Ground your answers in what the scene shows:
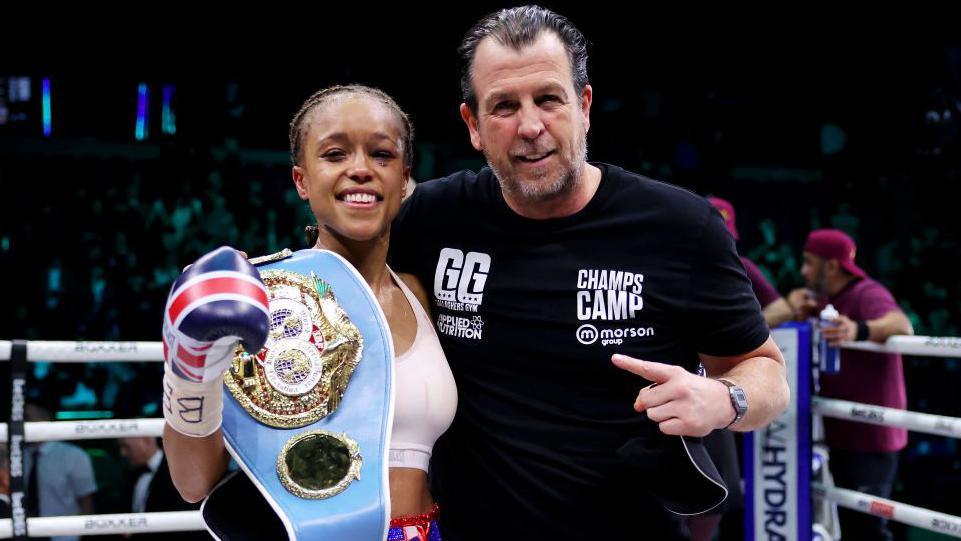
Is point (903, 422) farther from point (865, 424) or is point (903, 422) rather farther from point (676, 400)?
point (676, 400)

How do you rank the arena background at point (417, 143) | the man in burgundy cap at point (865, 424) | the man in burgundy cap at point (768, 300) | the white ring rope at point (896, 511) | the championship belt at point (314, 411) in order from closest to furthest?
the championship belt at point (314, 411), the white ring rope at point (896, 511), the man in burgundy cap at point (768, 300), the man in burgundy cap at point (865, 424), the arena background at point (417, 143)

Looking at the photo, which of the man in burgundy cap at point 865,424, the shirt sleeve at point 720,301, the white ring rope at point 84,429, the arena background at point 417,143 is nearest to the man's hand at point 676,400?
the shirt sleeve at point 720,301

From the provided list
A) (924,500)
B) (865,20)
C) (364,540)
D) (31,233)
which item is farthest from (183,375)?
(865,20)

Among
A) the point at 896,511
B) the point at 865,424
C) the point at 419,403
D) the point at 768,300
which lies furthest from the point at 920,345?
the point at 419,403

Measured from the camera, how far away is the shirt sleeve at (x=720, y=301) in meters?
1.46

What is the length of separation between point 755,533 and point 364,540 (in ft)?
6.07

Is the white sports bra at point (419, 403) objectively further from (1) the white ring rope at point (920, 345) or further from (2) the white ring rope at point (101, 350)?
(1) the white ring rope at point (920, 345)

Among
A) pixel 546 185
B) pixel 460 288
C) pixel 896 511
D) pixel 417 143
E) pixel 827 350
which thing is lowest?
pixel 896 511

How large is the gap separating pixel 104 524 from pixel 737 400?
1482 millimetres

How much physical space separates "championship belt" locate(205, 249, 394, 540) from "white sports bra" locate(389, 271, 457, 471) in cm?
6

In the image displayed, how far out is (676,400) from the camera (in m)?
1.24

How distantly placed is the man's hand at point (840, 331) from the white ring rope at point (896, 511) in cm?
42

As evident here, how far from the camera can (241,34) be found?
235 inches

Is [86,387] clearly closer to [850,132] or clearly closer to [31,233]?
[31,233]
